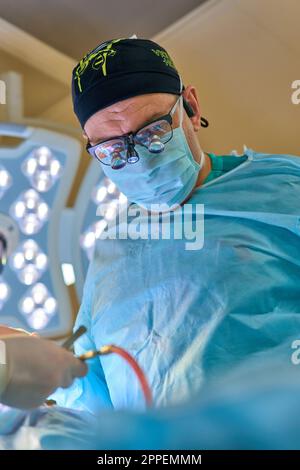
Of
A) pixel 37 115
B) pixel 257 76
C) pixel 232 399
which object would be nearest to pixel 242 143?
pixel 257 76

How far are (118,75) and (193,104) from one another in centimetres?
24

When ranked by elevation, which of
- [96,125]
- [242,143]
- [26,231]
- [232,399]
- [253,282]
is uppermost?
[242,143]

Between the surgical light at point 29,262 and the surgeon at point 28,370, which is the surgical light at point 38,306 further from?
the surgeon at point 28,370

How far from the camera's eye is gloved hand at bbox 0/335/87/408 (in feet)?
1.83

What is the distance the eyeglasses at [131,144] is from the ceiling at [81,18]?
484 mm

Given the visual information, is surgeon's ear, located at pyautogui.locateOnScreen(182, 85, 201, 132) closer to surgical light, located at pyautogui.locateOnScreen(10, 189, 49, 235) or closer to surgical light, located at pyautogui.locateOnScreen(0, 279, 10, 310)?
surgical light, located at pyautogui.locateOnScreen(10, 189, 49, 235)

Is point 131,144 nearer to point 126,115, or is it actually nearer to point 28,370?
point 126,115

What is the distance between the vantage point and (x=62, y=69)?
56.0 inches

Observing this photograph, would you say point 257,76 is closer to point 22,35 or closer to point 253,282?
point 22,35

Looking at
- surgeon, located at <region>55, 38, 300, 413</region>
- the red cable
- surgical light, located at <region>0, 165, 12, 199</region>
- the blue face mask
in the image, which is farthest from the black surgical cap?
the red cable

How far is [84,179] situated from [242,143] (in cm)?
54

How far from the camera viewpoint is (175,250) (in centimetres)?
106

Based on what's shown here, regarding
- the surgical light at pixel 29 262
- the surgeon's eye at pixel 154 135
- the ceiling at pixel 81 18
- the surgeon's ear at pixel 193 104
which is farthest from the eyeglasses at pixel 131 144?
the ceiling at pixel 81 18

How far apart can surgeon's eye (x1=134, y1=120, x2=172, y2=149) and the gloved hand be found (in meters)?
0.54
